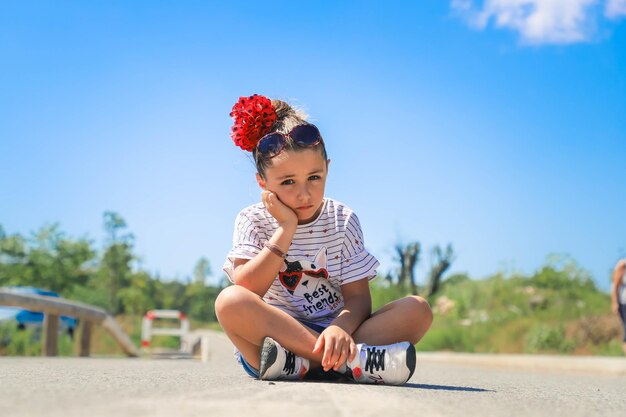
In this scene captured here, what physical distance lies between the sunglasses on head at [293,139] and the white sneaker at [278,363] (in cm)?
91

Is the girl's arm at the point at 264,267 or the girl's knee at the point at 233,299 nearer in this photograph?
the girl's knee at the point at 233,299

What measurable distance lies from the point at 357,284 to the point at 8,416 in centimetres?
205

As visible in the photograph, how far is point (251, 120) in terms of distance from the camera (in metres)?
3.54

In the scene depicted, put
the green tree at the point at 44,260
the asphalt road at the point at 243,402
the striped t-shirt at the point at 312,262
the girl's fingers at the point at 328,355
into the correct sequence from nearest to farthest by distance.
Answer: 1. the asphalt road at the point at 243,402
2. the girl's fingers at the point at 328,355
3. the striped t-shirt at the point at 312,262
4. the green tree at the point at 44,260

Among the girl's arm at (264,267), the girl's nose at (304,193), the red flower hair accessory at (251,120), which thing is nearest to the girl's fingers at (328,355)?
the girl's arm at (264,267)

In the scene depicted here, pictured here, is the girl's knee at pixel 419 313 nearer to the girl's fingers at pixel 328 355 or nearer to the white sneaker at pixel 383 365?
the white sneaker at pixel 383 365

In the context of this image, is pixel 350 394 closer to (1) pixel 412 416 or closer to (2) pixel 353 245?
(1) pixel 412 416

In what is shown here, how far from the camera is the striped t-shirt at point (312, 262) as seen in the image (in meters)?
3.28

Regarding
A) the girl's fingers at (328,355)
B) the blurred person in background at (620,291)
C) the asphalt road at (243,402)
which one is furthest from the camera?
the blurred person in background at (620,291)

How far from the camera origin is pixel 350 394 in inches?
82.7

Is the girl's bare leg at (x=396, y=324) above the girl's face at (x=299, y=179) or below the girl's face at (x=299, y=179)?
below

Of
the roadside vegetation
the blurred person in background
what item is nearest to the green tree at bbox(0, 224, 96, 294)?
the roadside vegetation

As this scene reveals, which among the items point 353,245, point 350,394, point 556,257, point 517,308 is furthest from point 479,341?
point 556,257

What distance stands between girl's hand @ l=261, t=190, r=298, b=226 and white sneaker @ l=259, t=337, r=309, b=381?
0.57 metres
